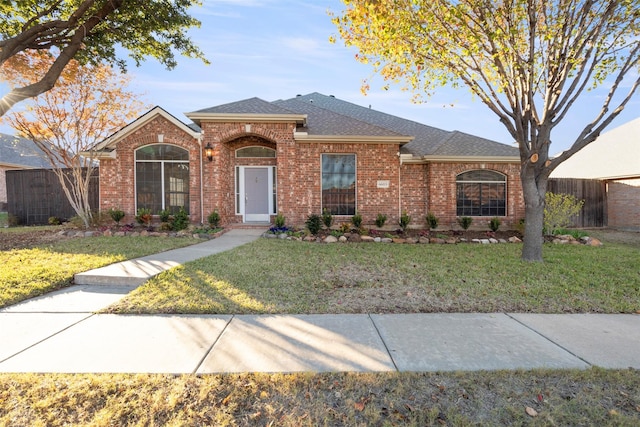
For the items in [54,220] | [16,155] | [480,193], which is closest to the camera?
[480,193]

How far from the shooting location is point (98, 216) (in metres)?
11.3

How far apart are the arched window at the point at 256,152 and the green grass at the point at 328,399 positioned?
1028cm

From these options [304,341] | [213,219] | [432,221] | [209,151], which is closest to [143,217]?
[213,219]

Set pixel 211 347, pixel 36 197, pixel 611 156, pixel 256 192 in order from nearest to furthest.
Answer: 1. pixel 211 347
2. pixel 256 192
3. pixel 36 197
4. pixel 611 156

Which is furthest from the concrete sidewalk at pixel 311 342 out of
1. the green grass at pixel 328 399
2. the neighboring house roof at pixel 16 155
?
the neighboring house roof at pixel 16 155

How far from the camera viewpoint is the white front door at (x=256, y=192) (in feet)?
39.9

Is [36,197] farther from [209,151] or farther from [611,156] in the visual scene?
[611,156]

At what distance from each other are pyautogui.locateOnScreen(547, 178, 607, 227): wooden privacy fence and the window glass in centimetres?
1275

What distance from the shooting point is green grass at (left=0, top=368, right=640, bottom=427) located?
2076 mm

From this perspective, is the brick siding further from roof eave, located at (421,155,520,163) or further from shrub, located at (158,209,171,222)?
shrub, located at (158,209,171,222)

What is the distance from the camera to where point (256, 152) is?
12109 millimetres

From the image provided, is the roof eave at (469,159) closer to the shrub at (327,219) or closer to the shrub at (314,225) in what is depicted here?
the shrub at (327,219)

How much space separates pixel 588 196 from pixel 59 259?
801 inches

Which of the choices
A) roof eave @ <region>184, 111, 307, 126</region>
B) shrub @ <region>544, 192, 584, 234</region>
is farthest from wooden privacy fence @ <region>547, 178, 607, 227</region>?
roof eave @ <region>184, 111, 307, 126</region>
